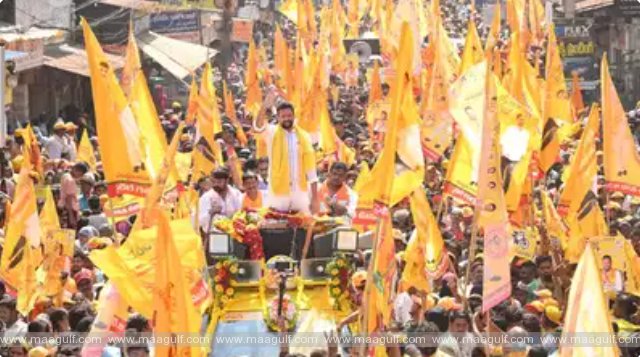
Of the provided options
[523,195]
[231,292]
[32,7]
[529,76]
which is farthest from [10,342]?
[32,7]

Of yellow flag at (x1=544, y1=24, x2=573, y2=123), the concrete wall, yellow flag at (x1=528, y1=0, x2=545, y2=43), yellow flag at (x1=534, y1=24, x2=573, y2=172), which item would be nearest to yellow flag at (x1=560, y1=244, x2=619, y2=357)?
yellow flag at (x1=534, y1=24, x2=573, y2=172)

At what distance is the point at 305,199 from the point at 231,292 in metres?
1.47

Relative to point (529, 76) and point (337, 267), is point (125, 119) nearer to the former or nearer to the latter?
point (337, 267)

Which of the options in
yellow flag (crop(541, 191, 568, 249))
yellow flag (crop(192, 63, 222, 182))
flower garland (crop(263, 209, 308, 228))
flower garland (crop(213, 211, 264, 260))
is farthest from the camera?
yellow flag (crop(192, 63, 222, 182))

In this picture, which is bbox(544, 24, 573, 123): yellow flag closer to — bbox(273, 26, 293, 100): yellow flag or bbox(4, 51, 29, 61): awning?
bbox(273, 26, 293, 100): yellow flag

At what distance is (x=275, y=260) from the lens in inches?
487

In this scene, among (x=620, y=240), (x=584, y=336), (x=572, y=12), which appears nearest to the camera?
(x=584, y=336)

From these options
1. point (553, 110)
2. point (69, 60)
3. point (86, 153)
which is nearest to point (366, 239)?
point (553, 110)

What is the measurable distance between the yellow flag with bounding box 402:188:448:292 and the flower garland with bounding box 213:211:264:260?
1754mm

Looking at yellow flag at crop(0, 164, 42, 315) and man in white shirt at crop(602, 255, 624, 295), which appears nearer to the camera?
yellow flag at crop(0, 164, 42, 315)

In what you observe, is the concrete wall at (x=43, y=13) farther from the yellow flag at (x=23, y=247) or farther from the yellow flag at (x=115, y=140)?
the yellow flag at (x=115, y=140)

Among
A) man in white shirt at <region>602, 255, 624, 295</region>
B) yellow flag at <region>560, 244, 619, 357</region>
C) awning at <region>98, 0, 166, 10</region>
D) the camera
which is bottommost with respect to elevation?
man in white shirt at <region>602, 255, 624, 295</region>

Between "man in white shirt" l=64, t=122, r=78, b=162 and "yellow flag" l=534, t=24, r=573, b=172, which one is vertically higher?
"yellow flag" l=534, t=24, r=573, b=172

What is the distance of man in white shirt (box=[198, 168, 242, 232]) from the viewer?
1417 centimetres
